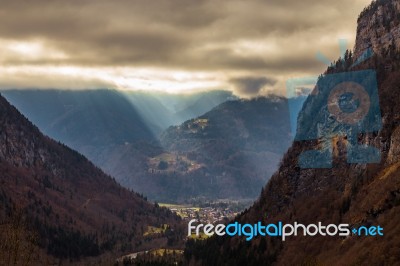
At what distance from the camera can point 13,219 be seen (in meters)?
63.5

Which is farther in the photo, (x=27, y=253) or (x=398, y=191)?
(x=398, y=191)

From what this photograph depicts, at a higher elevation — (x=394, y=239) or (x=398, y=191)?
(x=398, y=191)

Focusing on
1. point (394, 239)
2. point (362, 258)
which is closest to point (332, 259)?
point (362, 258)

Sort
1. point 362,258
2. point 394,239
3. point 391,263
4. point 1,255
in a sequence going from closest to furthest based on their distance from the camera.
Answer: point 1,255 < point 391,263 < point 394,239 < point 362,258

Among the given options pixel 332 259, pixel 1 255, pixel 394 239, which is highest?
pixel 1 255

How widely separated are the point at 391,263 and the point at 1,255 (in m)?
111

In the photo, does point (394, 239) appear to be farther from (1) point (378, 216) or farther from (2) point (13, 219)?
(2) point (13, 219)

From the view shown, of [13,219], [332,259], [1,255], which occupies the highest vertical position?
[13,219]

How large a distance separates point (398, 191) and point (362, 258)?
43198mm

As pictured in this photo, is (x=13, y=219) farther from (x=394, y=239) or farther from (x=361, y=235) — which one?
(x=361, y=235)

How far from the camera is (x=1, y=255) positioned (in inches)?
2694

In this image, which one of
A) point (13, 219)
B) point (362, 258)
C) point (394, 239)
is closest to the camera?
point (13, 219)

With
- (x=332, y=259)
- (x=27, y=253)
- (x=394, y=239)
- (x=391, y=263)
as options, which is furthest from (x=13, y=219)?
(x=332, y=259)

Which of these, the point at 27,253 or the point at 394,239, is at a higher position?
the point at 27,253
